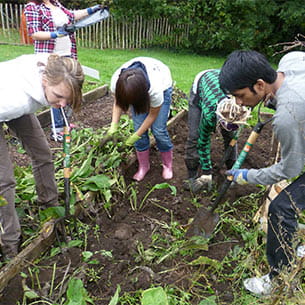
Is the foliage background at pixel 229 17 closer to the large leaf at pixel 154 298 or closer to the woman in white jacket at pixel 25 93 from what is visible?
the woman in white jacket at pixel 25 93

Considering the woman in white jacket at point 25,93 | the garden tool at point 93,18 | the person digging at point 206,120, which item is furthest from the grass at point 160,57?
the woman in white jacket at point 25,93

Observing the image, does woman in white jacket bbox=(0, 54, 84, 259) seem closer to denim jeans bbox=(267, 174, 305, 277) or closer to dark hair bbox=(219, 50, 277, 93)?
dark hair bbox=(219, 50, 277, 93)

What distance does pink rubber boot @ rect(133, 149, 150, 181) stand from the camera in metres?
3.34

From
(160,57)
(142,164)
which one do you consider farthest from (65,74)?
(160,57)

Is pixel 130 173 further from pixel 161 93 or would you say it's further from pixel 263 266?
pixel 263 266

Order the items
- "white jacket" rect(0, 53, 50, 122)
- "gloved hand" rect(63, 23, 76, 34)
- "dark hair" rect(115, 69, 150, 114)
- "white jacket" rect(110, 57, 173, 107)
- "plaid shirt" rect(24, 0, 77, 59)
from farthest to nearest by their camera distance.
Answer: "gloved hand" rect(63, 23, 76, 34) → "plaid shirt" rect(24, 0, 77, 59) → "white jacket" rect(110, 57, 173, 107) → "dark hair" rect(115, 69, 150, 114) → "white jacket" rect(0, 53, 50, 122)

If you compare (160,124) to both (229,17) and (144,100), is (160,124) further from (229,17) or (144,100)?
(229,17)

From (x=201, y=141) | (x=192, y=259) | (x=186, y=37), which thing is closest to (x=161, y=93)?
(x=201, y=141)

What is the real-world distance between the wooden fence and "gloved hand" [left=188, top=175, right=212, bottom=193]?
8732mm

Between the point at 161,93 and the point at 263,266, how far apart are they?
1524 mm

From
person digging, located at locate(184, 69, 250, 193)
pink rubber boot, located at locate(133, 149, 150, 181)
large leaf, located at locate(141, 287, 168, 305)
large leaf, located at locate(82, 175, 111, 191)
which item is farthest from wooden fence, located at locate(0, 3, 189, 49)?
large leaf, located at locate(141, 287, 168, 305)

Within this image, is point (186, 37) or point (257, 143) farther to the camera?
point (186, 37)

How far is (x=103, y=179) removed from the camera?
2840 millimetres

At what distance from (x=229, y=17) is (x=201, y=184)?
9.05 metres
